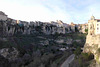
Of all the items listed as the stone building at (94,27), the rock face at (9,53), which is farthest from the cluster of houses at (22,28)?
the stone building at (94,27)

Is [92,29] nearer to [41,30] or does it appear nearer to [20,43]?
[20,43]

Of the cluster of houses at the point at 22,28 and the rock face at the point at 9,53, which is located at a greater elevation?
the cluster of houses at the point at 22,28

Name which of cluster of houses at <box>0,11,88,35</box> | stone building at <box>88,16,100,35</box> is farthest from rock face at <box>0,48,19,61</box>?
stone building at <box>88,16,100,35</box>

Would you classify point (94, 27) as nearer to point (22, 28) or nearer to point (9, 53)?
point (9, 53)

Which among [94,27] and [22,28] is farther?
[22,28]

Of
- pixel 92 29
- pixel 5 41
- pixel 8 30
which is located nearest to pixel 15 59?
pixel 5 41

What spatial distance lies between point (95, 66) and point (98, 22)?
12.3 meters

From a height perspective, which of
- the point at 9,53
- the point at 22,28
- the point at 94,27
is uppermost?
the point at 22,28

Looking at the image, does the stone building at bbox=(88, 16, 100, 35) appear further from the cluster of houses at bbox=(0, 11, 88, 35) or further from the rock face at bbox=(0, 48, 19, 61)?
the cluster of houses at bbox=(0, 11, 88, 35)

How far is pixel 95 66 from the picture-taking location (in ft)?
55.1

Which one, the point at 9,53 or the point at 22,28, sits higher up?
the point at 22,28

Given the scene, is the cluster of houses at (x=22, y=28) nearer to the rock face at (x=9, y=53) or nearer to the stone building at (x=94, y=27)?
the rock face at (x=9, y=53)

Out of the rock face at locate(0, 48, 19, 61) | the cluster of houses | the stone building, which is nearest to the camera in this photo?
the stone building

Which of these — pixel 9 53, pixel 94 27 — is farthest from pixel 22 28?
pixel 94 27
